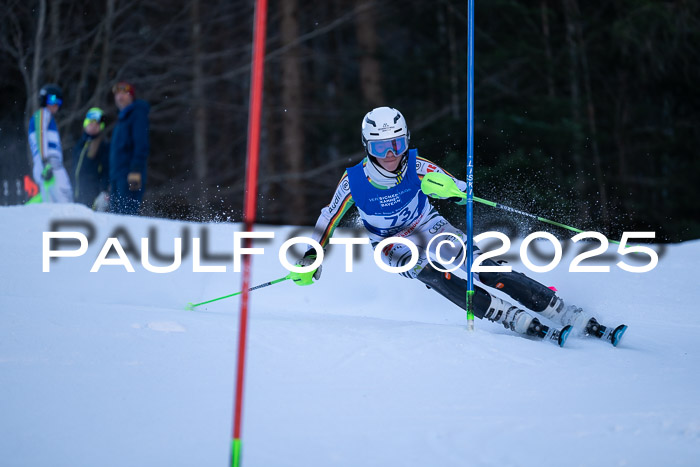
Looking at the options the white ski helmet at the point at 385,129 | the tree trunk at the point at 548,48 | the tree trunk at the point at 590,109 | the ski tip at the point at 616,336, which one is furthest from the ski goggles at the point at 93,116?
the tree trunk at the point at 590,109

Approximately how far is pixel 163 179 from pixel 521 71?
1047cm

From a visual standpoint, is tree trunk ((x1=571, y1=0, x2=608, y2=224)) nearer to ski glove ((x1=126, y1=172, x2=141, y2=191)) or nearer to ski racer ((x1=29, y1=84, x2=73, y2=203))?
Answer: ski glove ((x1=126, y1=172, x2=141, y2=191))

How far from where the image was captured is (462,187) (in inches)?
202

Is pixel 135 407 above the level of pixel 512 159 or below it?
below

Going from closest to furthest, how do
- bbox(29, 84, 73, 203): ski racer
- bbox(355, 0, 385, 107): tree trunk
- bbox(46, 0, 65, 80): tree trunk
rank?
1. bbox(29, 84, 73, 203): ski racer
2. bbox(46, 0, 65, 80): tree trunk
3. bbox(355, 0, 385, 107): tree trunk

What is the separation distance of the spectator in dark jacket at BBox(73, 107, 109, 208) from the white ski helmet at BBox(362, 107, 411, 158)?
5015 millimetres

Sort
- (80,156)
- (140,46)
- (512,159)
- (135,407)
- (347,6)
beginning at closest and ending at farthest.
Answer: (135,407)
(80,156)
(512,159)
(140,46)
(347,6)

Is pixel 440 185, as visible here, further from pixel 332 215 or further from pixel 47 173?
pixel 47 173

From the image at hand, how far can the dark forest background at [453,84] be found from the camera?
1424cm

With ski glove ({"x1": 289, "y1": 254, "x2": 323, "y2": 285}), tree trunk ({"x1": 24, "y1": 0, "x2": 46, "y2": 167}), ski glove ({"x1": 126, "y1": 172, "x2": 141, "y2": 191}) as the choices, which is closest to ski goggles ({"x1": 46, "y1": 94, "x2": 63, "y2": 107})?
ski glove ({"x1": 126, "y1": 172, "x2": 141, "y2": 191})

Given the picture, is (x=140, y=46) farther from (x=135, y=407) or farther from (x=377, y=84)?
(x=135, y=407)

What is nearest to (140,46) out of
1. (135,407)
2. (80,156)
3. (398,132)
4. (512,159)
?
(80,156)

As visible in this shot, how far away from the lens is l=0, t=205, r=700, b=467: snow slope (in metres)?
3.13

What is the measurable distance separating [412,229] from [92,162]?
5.29 metres
